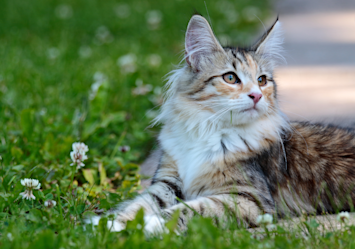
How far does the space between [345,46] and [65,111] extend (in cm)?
489

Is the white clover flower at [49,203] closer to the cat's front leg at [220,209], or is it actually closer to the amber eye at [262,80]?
the cat's front leg at [220,209]

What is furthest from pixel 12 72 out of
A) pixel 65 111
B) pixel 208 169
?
pixel 208 169

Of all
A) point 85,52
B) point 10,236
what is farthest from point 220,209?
point 85,52

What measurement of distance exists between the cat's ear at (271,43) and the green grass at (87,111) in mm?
735

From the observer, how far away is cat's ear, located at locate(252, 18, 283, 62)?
292 cm

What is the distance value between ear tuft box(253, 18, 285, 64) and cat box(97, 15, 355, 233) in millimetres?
34

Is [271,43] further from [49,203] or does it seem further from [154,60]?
[154,60]

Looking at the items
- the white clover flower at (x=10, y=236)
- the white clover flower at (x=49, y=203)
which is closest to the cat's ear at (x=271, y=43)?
the white clover flower at (x=49, y=203)

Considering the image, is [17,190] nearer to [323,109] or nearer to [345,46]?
[323,109]

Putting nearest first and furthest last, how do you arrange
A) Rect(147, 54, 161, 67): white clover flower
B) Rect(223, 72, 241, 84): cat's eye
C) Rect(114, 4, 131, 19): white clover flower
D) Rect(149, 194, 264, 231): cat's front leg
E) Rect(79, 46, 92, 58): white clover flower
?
Rect(149, 194, 264, 231): cat's front leg < Rect(223, 72, 241, 84): cat's eye < Rect(147, 54, 161, 67): white clover flower < Rect(79, 46, 92, 58): white clover flower < Rect(114, 4, 131, 19): white clover flower

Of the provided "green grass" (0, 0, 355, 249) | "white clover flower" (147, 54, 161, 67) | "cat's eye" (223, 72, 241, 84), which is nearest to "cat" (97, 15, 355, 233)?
"cat's eye" (223, 72, 241, 84)

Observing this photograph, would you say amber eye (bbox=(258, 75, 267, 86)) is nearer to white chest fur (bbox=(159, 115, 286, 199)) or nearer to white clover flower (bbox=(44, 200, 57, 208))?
white chest fur (bbox=(159, 115, 286, 199))

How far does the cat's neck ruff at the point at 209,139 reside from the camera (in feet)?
8.59

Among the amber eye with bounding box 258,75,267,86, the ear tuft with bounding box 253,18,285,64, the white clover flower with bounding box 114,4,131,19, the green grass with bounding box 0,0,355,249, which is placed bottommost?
the green grass with bounding box 0,0,355,249
